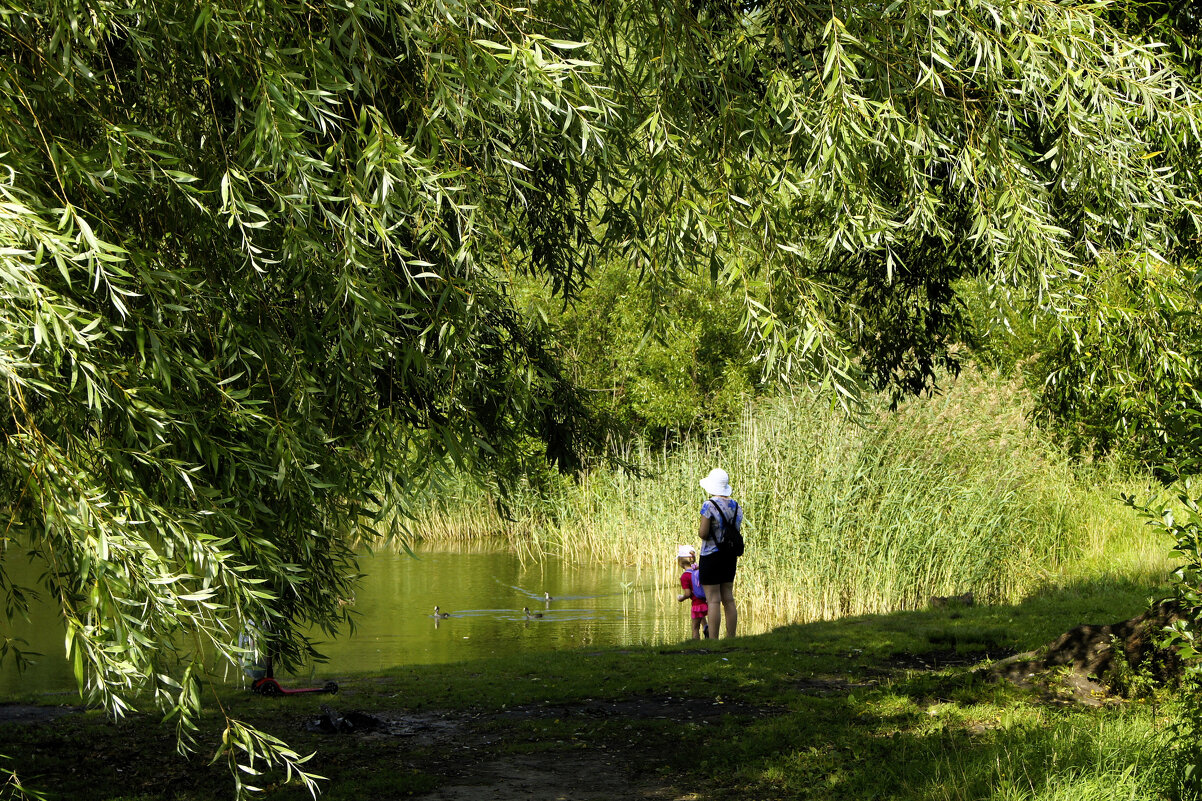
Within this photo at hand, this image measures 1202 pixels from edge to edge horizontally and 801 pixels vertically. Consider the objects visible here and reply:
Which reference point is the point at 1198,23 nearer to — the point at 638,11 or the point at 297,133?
the point at 638,11

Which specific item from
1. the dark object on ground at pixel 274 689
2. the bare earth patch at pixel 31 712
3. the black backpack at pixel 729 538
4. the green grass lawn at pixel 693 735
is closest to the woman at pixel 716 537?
the black backpack at pixel 729 538

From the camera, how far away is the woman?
380 inches

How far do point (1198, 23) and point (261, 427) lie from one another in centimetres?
685

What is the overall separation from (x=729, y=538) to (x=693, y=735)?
3021 mm

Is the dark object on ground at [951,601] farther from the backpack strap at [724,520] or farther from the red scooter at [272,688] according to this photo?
the red scooter at [272,688]

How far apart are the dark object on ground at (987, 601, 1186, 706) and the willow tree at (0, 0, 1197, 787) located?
2979 mm

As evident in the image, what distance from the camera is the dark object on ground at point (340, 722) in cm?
718

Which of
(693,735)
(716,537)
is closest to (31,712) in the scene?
(693,735)

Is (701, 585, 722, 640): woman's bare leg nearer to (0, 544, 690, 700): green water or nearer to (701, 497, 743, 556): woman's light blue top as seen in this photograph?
(701, 497, 743, 556): woman's light blue top

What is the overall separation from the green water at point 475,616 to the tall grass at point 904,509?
1303 millimetres

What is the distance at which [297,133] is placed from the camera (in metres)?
3.12

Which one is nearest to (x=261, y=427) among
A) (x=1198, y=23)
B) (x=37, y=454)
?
(x=37, y=454)

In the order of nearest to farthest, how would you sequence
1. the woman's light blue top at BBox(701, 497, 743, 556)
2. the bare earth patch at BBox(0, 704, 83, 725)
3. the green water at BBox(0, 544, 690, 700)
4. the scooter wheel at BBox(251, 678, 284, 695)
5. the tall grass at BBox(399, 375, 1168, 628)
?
the bare earth patch at BBox(0, 704, 83, 725)
the scooter wheel at BBox(251, 678, 284, 695)
the woman's light blue top at BBox(701, 497, 743, 556)
the green water at BBox(0, 544, 690, 700)
the tall grass at BBox(399, 375, 1168, 628)

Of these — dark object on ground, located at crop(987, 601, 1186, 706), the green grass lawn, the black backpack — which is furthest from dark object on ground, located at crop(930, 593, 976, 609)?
dark object on ground, located at crop(987, 601, 1186, 706)
